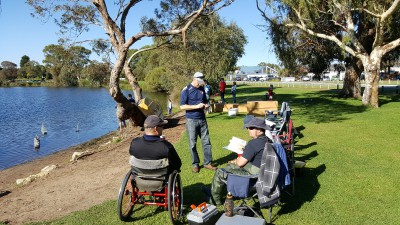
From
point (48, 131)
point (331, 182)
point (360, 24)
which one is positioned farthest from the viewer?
point (360, 24)

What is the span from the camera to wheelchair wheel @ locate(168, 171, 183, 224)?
4707mm

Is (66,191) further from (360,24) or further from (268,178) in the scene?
(360,24)

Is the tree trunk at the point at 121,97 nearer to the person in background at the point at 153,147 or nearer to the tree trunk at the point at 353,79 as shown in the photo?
the person in background at the point at 153,147

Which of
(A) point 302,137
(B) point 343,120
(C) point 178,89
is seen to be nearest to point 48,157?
(A) point 302,137

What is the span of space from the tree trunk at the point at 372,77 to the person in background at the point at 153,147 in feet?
59.2

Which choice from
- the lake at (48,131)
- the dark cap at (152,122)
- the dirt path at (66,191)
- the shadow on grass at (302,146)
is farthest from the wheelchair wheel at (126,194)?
the lake at (48,131)

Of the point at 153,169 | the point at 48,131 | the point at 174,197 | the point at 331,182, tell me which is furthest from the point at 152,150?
the point at 48,131

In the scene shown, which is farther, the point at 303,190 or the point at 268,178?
the point at 303,190

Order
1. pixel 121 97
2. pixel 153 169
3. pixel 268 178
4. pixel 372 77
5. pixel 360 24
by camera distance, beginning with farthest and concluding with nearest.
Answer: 1. pixel 360 24
2. pixel 372 77
3. pixel 121 97
4. pixel 153 169
5. pixel 268 178

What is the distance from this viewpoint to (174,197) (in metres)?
4.91

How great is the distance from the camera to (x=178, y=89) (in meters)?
30.5

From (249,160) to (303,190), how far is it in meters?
1.83

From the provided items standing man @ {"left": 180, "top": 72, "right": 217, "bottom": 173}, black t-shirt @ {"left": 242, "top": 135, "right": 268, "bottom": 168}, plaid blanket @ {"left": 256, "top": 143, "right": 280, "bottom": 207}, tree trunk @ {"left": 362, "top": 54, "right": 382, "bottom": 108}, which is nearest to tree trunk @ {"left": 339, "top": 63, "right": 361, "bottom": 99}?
tree trunk @ {"left": 362, "top": 54, "right": 382, "bottom": 108}

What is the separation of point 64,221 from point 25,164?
10.5m
